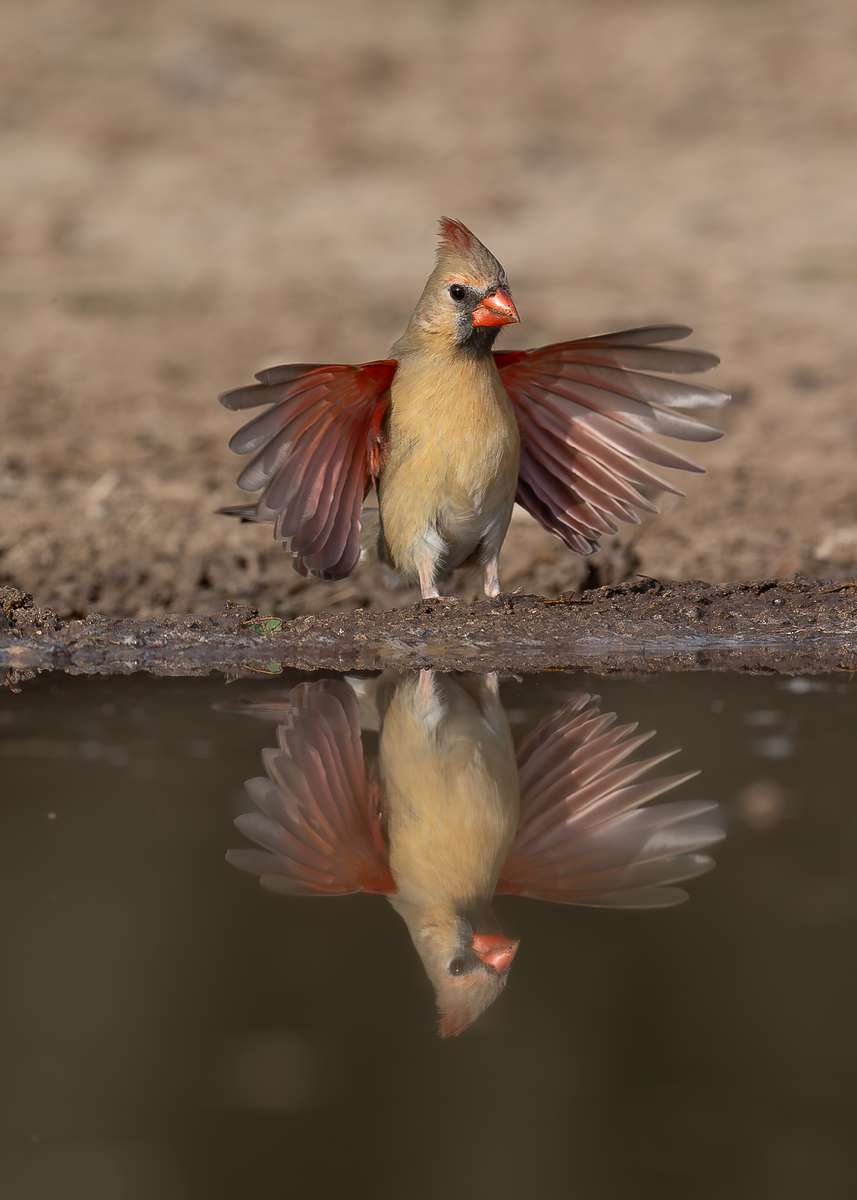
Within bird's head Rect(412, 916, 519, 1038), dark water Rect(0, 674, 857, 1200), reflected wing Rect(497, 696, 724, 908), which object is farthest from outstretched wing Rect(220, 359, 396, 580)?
bird's head Rect(412, 916, 519, 1038)

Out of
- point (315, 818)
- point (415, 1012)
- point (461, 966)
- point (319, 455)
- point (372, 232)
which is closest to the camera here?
point (415, 1012)

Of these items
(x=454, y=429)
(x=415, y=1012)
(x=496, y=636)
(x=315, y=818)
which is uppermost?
(x=454, y=429)

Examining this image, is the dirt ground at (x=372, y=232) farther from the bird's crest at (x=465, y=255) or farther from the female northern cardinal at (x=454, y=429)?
the bird's crest at (x=465, y=255)

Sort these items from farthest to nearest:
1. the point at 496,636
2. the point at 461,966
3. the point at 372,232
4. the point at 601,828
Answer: the point at 372,232 < the point at 496,636 < the point at 601,828 < the point at 461,966


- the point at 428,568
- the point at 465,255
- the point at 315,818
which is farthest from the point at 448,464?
the point at 315,818

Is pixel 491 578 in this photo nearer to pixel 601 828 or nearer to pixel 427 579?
pixel 427 579

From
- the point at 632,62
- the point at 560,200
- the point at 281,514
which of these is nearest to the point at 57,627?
the point at 281,514

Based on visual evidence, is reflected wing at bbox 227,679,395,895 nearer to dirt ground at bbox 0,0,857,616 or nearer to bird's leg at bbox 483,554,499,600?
bird's leg at bbox 483,554,499,600
